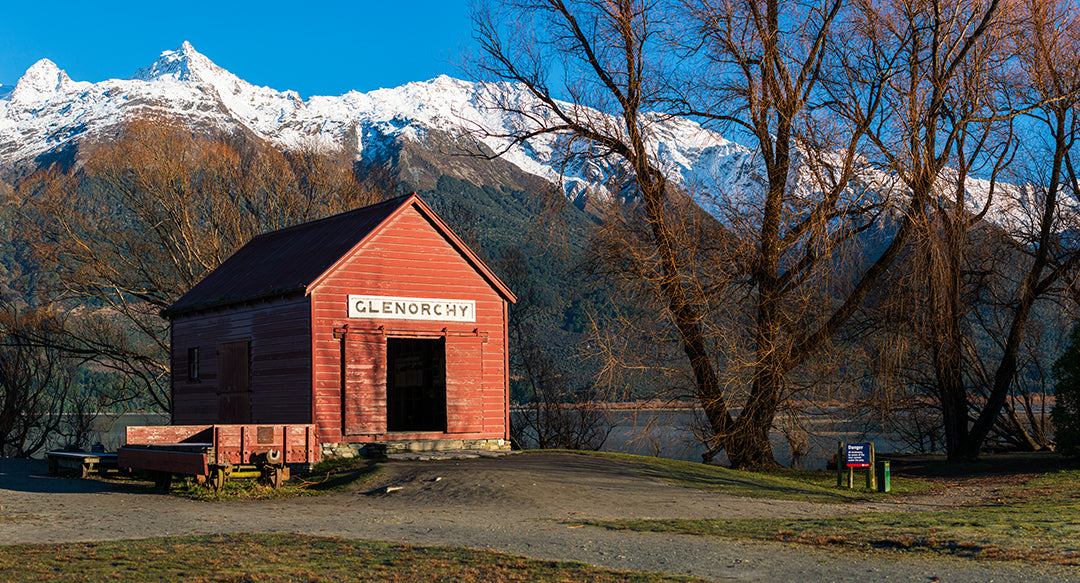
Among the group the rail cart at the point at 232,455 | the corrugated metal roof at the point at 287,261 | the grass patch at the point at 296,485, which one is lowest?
the grass patch at the point at 296,485

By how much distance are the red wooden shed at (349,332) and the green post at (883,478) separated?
322 inches

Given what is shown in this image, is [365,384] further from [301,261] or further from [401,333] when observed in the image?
[301,261]

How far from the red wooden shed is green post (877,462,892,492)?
26.9 ft

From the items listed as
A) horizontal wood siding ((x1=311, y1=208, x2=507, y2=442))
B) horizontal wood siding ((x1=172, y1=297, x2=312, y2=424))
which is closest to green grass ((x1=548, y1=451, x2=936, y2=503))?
horizontal wood siding ((x1=311, y1=208, x2=507, y2=442))

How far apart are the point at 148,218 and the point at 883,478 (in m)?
29.3

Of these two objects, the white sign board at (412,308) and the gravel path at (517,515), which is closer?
the gravel path at (517,515)

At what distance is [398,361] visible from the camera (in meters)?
28.1

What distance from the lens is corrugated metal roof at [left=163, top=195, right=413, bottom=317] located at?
21.7 m

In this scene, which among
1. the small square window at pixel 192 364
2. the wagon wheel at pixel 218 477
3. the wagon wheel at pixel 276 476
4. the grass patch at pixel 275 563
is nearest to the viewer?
the grass patch at pixel 275 563

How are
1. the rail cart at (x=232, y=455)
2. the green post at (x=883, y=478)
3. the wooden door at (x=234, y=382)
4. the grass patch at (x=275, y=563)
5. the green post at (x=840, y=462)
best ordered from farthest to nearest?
1. the wooden door at (x=234, y=382)
2. the green post at (x=840, y=462)
3. the green post at (x=883, y=478)
4. the rail cart at (x=232, y=455)
5. the grass patch at (x=275, y=563)

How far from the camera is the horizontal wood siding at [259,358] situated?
21016 millimetres

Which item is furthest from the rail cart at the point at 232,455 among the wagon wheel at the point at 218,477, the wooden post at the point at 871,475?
the wooden post at the point at 871,475

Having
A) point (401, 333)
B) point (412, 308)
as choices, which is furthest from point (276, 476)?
point (412, 308)

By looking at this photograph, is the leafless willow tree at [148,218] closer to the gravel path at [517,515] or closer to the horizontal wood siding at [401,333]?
the gravel path at [517,515]
